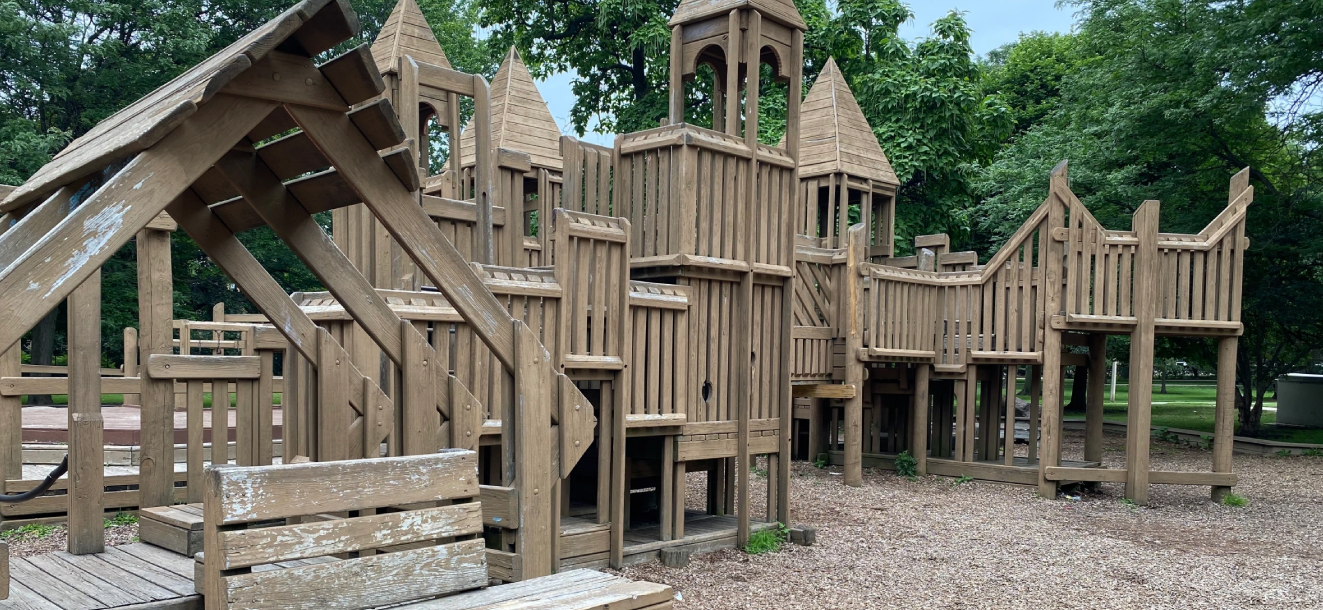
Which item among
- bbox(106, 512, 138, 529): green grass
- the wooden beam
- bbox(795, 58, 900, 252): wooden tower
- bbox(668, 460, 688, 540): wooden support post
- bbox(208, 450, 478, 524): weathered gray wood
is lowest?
bbox(106, 512, 138, 529): green grass

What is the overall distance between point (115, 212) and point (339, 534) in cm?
148

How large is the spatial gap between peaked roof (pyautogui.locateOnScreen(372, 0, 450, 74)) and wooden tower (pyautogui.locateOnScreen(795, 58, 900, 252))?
22.6 feet

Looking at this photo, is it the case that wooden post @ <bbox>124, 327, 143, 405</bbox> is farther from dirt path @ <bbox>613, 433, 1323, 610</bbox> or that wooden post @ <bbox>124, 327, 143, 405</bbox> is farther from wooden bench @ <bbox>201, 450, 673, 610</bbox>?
wooden bench @ <bbox>201, 450, 673, 610</bbox>

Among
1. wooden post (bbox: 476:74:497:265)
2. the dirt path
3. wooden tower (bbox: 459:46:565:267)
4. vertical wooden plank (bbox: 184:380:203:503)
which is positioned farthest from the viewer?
wooden tower (bbox: 459:46:565:267)

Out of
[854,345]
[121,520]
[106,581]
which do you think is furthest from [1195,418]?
[106,581]

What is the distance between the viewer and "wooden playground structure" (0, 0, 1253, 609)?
3.91m

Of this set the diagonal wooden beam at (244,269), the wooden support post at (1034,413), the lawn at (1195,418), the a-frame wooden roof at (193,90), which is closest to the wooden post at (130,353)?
the diagonal wooden beam at (244,269)

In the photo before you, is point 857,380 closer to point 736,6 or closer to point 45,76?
point 736,6

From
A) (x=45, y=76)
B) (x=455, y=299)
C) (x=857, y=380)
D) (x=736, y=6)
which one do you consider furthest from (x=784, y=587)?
(x=45, y=76)

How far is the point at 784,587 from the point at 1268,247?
16168 mm

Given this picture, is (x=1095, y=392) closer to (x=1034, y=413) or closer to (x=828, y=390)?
(x=1034, y=413)

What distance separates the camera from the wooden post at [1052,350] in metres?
12.8

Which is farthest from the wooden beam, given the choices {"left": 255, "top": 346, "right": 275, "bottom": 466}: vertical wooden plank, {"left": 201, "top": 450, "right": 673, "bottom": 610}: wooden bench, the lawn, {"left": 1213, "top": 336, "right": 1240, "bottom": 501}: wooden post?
{"left": 201, "top": 450, "right": 673, "bottom": 610}: wooden bench

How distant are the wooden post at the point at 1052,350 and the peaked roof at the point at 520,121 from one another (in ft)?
24.2
